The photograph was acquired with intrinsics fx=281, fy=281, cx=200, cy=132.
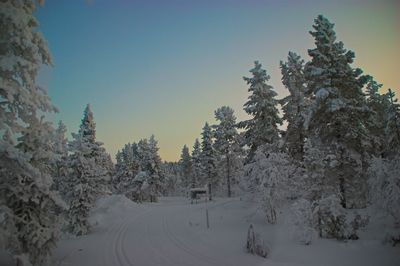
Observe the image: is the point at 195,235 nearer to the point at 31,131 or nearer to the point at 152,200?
the point at 31,131

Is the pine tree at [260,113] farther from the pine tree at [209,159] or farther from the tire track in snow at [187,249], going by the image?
the pine tree at [209,159]

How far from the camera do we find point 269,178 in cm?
2036

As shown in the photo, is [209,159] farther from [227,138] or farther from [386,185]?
[386,185]

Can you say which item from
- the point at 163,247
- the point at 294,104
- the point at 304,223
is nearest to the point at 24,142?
the point at 163,247

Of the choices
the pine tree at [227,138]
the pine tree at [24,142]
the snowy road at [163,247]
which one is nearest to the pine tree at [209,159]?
the pine tree at [227,138]

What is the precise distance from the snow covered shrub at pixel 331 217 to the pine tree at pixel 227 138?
34.6 m

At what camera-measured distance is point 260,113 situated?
90.9 ft

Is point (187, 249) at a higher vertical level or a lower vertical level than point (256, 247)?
lower

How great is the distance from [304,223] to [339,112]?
335 inches

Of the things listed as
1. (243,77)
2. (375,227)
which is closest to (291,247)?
(375,227)

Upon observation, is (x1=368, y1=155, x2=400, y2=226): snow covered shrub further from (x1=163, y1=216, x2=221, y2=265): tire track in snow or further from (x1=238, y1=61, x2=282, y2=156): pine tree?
(x1=238, y1=61, x2=282, y2=156): pine tree

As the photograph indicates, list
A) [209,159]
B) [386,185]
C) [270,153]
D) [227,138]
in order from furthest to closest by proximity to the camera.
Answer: [209,159] < [227,138] < [270,153] < [386,185]

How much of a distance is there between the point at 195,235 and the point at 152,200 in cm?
4323

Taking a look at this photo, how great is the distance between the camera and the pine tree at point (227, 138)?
50188mm
